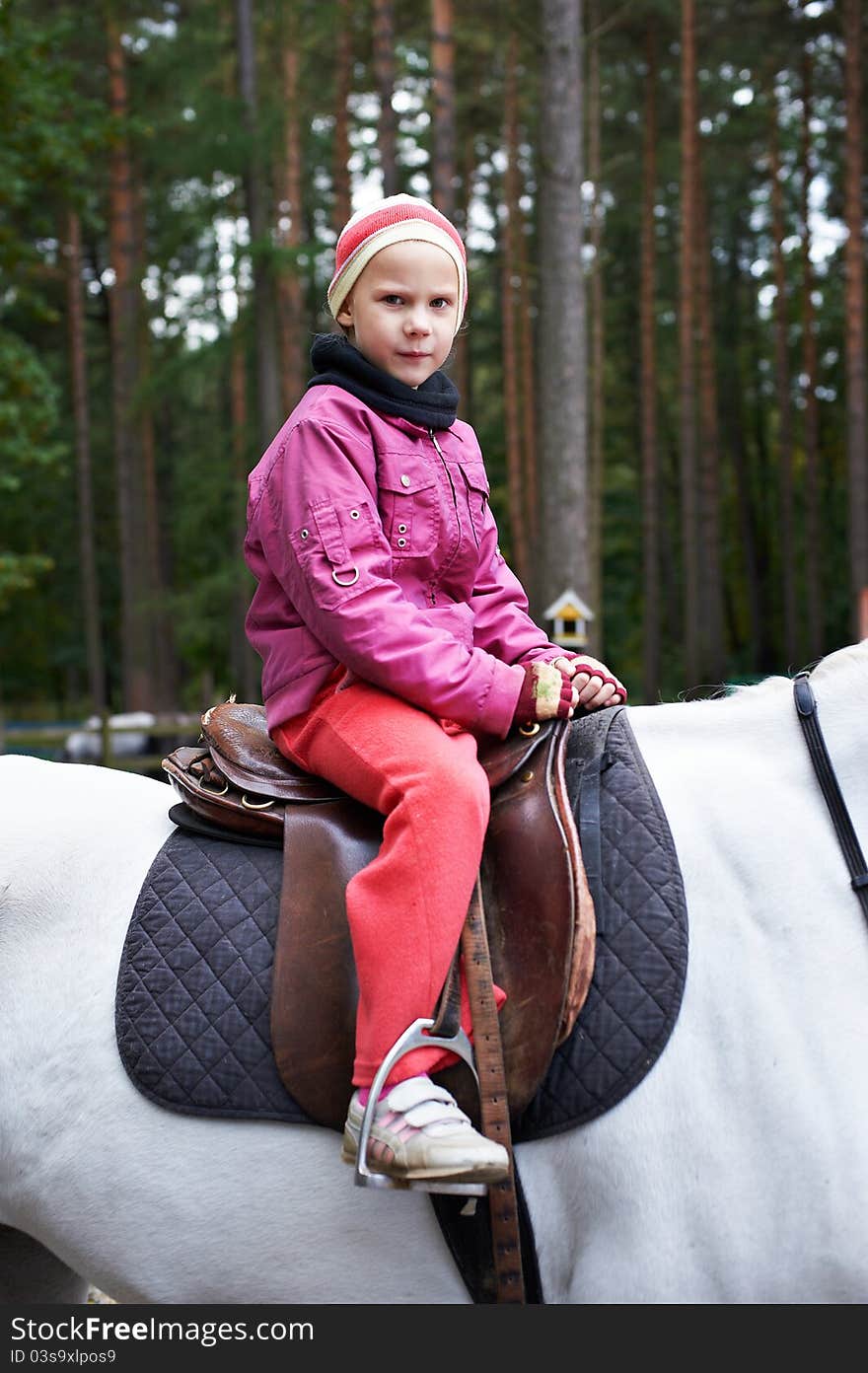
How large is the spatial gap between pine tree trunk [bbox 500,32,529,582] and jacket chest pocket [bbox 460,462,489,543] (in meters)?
17.4

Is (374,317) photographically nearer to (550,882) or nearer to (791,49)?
(550,882)

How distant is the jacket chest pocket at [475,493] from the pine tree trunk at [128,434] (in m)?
18.4

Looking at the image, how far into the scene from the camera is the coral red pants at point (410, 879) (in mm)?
1911

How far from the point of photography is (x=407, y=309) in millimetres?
2223

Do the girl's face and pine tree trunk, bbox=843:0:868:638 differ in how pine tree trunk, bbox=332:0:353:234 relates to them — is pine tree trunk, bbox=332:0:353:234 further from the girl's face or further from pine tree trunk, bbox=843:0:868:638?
the girl's face

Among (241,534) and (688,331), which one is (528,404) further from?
(241,534)

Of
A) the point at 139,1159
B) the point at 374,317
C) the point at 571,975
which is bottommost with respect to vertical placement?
the point at 139,1159

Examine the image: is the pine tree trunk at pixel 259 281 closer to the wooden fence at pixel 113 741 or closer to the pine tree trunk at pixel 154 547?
the wooden fence at pixel 113 741

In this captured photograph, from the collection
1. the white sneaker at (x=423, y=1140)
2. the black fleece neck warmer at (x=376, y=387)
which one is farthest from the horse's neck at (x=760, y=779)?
the black fleece neck warmer at (x=376, y=387)

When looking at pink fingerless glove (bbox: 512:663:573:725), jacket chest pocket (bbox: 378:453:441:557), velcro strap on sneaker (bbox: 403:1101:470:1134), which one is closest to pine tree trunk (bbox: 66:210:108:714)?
jacket chest pocket (bbox: 378:453:441:557)

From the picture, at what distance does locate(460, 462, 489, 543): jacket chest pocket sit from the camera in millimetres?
2316
